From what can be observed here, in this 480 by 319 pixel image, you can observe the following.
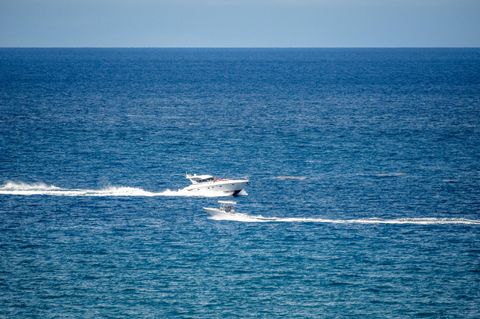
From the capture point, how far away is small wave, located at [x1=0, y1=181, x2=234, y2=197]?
102275 mm

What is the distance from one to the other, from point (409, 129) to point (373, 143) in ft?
69.9

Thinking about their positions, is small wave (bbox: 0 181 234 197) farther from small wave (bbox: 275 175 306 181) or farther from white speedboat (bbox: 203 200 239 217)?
small wave (bbox: 275 175 306 181)

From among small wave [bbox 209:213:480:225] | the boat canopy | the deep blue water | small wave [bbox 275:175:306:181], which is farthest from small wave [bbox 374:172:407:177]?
small wave [bbox 209:213:480:225]

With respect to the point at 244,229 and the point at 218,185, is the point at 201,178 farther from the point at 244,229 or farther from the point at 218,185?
the point at 244,229

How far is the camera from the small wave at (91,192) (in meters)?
102

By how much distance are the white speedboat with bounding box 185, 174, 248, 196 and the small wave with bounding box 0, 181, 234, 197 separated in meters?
0.40

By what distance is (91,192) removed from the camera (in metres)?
103

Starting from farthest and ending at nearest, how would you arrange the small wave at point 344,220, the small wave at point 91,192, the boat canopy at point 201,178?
the boat canopy at point 201,178 < the small wave at point 91,192 < the small wave at point 344,220

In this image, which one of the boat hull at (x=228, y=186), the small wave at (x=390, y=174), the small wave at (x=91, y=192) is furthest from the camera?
the small wave at (x=390, y=174)

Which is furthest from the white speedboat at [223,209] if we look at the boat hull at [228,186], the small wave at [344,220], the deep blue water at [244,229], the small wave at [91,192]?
the small wave at [91,192]

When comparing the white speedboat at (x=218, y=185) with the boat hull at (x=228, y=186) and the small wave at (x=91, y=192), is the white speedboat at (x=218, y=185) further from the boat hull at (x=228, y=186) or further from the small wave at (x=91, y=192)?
the small wave at (x=91, y=192)

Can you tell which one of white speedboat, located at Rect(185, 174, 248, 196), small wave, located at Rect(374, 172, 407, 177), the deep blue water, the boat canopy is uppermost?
the boat canopy

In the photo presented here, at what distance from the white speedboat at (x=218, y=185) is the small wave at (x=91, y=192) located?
398 mm

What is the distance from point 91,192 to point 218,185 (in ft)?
49.2
